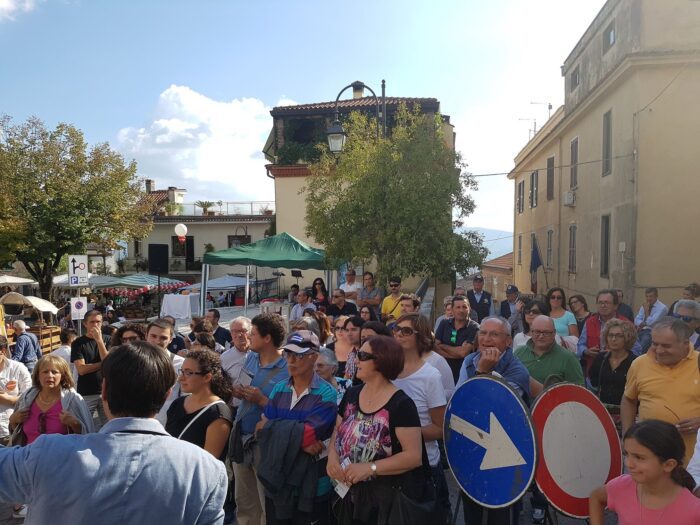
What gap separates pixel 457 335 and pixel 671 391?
9.00 feet

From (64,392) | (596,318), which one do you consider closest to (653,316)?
(596,318)

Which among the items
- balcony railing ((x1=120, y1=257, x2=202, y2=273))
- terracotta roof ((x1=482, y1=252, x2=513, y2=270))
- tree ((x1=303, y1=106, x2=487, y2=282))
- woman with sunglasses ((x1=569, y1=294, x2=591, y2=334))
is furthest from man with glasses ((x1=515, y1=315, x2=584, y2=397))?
balcony railing ((x1=120, y1=257, x2=202, y2=273))

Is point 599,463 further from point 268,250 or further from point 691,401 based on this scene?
point 268,250

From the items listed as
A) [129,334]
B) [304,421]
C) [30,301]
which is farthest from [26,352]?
[30,301]

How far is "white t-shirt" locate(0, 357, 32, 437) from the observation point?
5.43 m

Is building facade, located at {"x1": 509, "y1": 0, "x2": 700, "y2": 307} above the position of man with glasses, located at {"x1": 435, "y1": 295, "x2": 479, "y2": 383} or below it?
above

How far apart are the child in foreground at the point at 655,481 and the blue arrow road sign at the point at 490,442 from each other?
0.44 meters

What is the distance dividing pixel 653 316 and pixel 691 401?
222 inches

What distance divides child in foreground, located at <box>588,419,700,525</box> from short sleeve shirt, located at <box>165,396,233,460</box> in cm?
225

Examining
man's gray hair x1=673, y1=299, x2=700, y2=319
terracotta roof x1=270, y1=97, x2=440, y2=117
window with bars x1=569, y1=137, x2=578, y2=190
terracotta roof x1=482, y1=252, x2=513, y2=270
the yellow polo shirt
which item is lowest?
the yellow polo shirt

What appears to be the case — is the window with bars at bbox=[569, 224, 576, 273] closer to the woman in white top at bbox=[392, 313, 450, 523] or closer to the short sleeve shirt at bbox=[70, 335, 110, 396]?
the short sleeve shirt at bbox=[70, 335, 110, 396]

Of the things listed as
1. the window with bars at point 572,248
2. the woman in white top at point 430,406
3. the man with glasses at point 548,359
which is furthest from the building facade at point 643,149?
the woman in white top at point 430,406

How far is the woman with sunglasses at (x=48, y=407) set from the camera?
443cm

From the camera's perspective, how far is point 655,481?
255 cm
